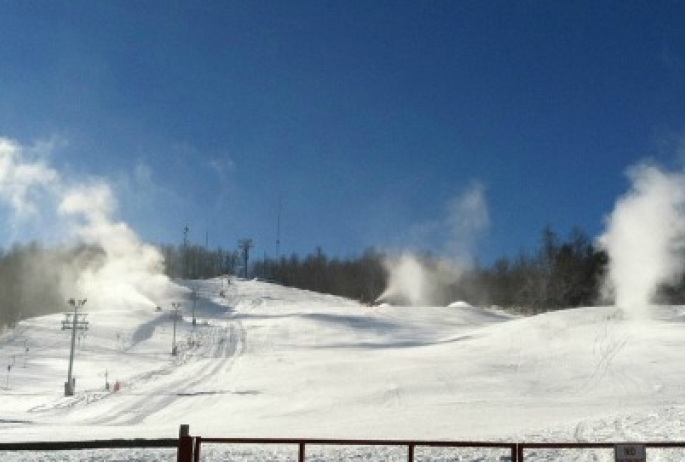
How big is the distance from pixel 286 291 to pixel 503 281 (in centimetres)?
4394

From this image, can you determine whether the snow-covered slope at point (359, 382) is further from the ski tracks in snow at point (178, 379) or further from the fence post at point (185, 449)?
the fence post at point (185, 449)

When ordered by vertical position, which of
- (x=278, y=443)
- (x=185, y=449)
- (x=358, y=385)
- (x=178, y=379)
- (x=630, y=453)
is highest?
(x=178, y=379)

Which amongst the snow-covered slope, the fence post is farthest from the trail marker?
the snow-covered slope

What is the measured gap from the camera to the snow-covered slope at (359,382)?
2662 centimetres

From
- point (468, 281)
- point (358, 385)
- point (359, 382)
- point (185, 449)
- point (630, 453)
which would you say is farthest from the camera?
point (468, 281)

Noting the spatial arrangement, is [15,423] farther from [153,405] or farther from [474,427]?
[474,427]

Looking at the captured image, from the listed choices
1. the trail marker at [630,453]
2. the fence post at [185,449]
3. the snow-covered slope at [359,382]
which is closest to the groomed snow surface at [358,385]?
the snow-covered slope at [359,382]

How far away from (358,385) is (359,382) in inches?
50.7

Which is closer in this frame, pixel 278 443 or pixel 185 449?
pixel 185 449

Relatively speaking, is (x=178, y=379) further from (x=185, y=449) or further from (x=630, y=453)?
(x=630, y=453)

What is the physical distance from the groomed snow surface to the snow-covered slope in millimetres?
107

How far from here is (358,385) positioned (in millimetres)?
40562

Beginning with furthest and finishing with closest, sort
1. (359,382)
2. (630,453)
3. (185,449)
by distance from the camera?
(359,382) < (185,449) < (630,453)

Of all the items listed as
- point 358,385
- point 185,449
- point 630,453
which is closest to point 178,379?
point 358,385
